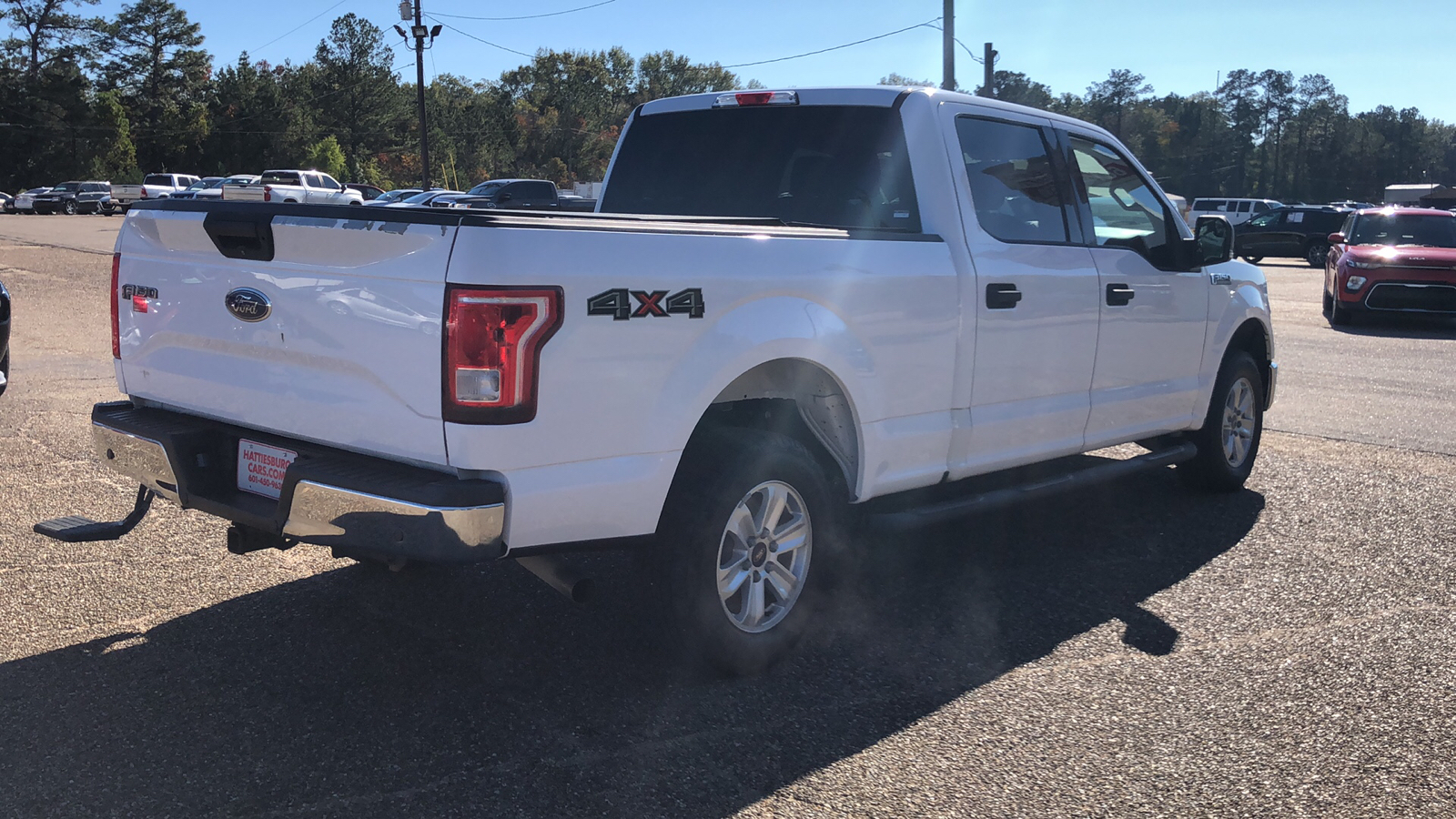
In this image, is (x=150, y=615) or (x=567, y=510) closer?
(x=567, y=510)

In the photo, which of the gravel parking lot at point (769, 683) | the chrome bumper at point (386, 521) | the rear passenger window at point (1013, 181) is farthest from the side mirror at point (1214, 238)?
the chrome bumper at point (386, 521)

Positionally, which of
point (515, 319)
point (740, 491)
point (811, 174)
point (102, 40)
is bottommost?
point (740, 491)

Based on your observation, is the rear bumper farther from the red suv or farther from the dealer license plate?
the red suv

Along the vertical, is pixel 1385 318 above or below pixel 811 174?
below

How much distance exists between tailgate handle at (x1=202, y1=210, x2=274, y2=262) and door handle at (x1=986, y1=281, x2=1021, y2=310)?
2670mm

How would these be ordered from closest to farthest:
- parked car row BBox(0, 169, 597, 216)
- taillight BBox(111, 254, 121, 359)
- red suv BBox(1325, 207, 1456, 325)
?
1. taillight BBox(111, 254, 121, 359)
2. red suv BBox(1325, 207, 1456, 325)
3. parked car row BBox(0, 169, 597, 216)

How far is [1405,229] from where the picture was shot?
17.7 m

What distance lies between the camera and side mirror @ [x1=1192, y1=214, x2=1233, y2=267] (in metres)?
6.19

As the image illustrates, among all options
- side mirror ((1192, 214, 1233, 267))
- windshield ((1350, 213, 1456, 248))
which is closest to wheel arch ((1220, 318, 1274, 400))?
side mirror ((1192, 214, 1233, 267))

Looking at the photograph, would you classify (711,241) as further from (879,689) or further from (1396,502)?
(1396,502)

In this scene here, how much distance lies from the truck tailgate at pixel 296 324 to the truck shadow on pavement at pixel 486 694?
2.80 ft

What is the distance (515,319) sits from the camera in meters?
3.14

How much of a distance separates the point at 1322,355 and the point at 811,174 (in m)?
Result: 10.5

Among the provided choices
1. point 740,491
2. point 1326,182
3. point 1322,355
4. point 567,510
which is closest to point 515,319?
point 567,510
